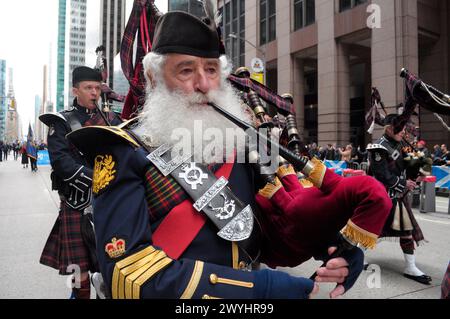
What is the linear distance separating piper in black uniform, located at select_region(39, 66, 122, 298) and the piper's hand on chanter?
2.19 meters

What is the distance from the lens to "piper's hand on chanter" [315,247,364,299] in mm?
1375

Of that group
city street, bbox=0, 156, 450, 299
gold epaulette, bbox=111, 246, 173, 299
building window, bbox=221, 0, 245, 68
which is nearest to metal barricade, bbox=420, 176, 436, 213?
city street, bbox=0, 156, 450, 299

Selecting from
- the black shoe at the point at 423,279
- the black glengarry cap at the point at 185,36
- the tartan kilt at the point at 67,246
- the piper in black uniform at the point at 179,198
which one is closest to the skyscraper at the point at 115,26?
the black glengarry cap at the point at 185,36

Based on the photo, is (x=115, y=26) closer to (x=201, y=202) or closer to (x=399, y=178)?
(x=399, y=178)

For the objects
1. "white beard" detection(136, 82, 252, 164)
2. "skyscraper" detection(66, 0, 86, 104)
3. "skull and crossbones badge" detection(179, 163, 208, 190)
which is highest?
"skyscraper" detection(66, 0, 86, 104)

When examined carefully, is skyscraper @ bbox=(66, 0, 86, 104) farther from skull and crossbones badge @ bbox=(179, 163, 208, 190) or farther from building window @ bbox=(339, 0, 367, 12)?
skull and crossbones badge @ bbox=(179, 163, 208, 190)

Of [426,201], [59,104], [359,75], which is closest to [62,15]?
[59,104]

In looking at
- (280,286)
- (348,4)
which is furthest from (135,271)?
(348,4)

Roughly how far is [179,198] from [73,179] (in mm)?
1871

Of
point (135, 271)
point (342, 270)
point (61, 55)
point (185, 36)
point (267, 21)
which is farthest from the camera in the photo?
point (61, 55)

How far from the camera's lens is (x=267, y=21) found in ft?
86.9

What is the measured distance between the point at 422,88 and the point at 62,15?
167 metres

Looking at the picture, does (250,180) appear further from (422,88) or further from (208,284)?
(422,88)

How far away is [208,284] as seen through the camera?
125 cm
